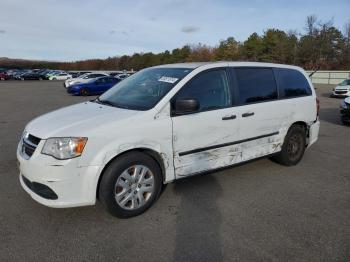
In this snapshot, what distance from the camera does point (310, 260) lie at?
2.86 metres

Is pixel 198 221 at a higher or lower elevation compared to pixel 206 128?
lower

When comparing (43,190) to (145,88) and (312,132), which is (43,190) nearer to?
(145,88)

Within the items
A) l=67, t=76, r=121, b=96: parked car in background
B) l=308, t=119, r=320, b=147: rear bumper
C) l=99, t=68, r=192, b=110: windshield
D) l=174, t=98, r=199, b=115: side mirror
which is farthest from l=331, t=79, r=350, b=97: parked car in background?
l=174, t=98, r=199, b=115: side mirror

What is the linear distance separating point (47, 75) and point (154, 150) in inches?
2197

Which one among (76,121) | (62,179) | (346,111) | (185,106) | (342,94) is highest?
(185,106)

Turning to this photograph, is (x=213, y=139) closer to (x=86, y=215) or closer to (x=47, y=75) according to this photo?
(x=86, y=215)

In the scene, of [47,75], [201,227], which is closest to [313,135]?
[201,227]

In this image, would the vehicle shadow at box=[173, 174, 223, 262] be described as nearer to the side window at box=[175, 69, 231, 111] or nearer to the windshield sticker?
the side window at box=[175, 69, 231, 111]

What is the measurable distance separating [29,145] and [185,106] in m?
1.80

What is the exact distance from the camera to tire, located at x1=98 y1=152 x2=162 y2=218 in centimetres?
338

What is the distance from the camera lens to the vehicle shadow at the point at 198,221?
117 inches

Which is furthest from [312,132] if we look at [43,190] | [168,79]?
[43,190]

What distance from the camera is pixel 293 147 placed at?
214 inches

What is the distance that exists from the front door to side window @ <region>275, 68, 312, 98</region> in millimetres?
1276
